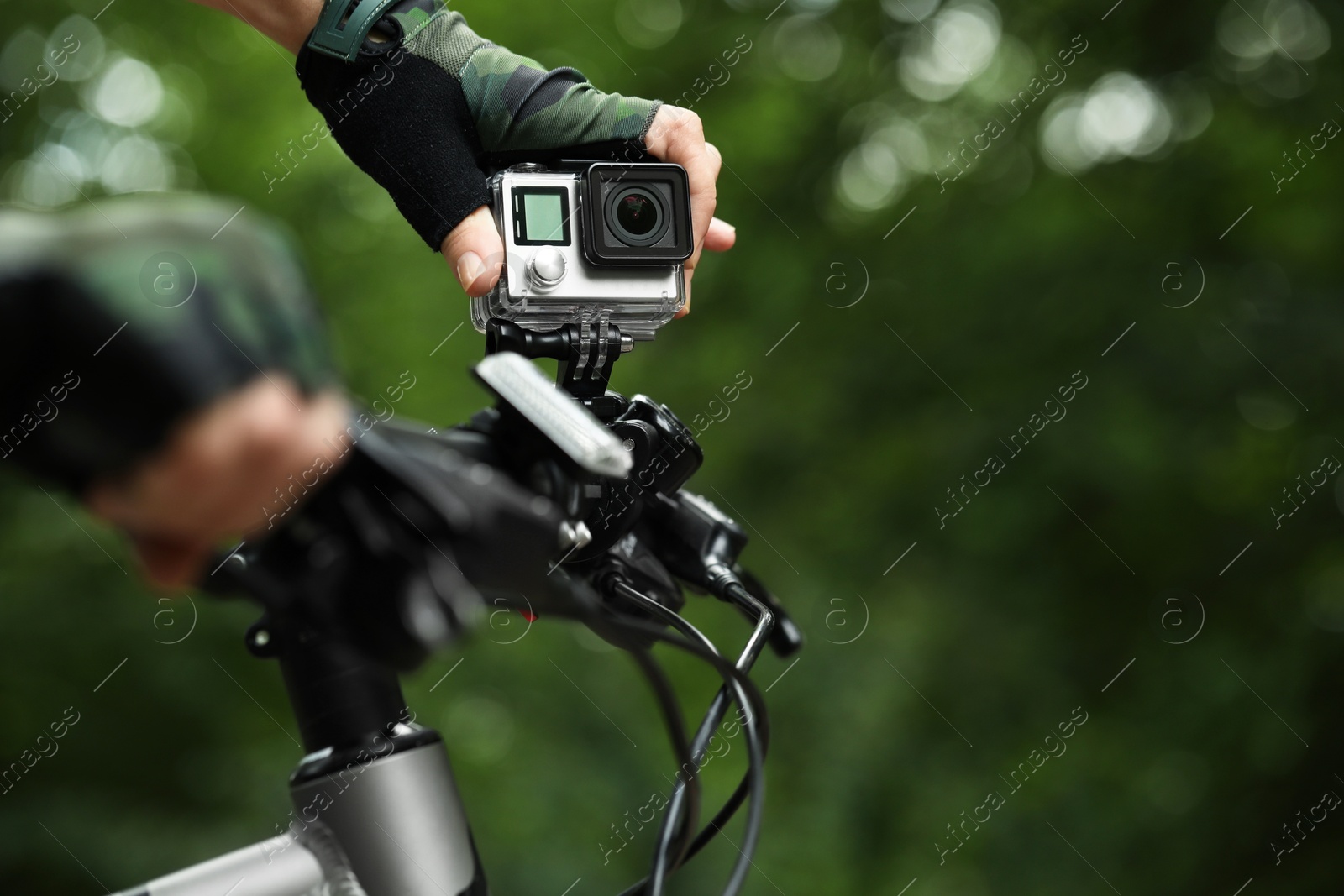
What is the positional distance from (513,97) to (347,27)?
0.52 ft

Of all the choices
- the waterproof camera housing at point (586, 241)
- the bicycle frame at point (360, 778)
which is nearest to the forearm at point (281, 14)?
→ the waterproof camera housing at point (586, 241)

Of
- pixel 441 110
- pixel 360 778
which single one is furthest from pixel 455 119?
pixel 360 778

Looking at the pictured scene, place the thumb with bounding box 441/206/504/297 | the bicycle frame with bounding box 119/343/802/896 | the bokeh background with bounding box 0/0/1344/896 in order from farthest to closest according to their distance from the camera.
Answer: the bokeh background with bounding box 0/0/1344/896 < the thumb with bounding box 441/206/504/297 < the bicycle frame with bounding box 119/343/802/896

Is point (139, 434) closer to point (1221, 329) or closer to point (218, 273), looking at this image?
point (218, 273)

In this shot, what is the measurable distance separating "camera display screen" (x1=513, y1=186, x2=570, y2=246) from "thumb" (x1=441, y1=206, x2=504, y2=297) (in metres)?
0.02

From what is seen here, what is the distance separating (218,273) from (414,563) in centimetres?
21

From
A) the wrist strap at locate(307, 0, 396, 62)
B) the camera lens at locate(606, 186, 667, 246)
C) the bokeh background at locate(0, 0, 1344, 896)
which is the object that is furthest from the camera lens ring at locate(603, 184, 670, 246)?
the bokeh background at locate(0, 0, 1344, 896)

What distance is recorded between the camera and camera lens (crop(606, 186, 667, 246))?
1.10 m

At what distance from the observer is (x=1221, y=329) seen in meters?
4.50

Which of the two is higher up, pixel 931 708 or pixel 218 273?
pixel 218 273

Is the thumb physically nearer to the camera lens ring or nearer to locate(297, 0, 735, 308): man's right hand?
locate(297, 0, 735, 308): man's right hand

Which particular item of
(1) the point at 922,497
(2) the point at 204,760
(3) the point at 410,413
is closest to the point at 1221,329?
(1) the point at 922,497

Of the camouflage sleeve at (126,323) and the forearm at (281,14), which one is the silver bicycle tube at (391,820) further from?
the forearm at (281,14)

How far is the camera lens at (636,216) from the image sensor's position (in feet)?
3.60
